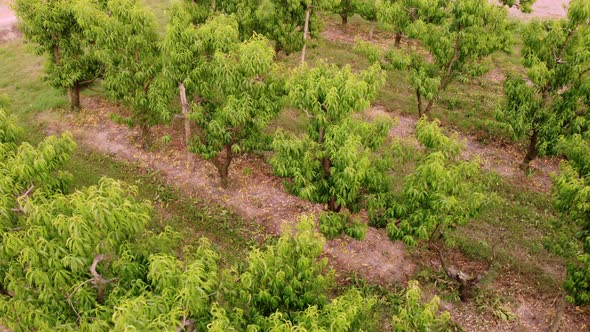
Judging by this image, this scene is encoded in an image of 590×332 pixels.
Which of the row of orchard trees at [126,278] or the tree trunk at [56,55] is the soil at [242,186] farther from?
the row of orchard trees at [126,278]

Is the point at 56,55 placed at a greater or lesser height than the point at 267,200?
greater

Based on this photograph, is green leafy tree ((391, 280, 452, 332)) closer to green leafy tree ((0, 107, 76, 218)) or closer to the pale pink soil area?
green leafy tree ((0, 107, 76, 218))

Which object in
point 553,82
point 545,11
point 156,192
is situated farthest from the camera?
point 545,11

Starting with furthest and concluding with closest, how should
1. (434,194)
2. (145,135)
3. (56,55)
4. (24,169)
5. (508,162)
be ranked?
(508,162)
(56,55)
(145,135)
(434,194)
(24,169)

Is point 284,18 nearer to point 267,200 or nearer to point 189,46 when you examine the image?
point 189,46

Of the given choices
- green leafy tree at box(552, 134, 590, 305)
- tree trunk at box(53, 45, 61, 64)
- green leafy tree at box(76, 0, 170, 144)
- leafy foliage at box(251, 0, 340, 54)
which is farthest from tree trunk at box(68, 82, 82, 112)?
green leafy tree at box(552, 134, 590, 305)

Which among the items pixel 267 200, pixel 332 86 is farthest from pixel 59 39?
pixel 332 86
